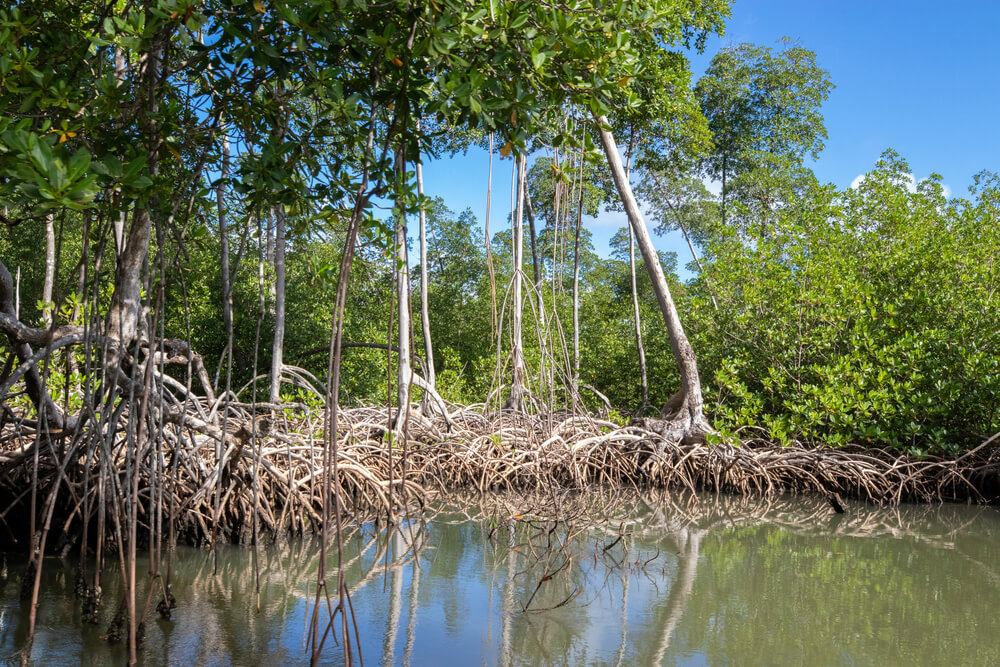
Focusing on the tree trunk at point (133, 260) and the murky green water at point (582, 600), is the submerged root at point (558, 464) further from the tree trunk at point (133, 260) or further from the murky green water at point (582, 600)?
the tree trunk at point (133, 260)

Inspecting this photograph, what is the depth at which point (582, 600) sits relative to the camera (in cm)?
334

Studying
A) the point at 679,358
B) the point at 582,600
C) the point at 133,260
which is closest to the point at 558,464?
the point at 679,358

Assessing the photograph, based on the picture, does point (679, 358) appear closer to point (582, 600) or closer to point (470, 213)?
point (582, 600)

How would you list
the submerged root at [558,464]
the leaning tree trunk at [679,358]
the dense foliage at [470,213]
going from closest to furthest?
the dense foliage at [470,213], the submerged root at [558,464], the leaning tree trunk at [679,358]

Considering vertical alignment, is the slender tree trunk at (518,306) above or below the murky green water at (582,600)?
above

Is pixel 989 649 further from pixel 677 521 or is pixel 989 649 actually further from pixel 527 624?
pixel 677 521

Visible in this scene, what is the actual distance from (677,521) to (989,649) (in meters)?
2.49

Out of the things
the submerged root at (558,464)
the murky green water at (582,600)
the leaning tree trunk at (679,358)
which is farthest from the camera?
the leaning tree trunk at (679,358)

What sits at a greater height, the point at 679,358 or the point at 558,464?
the point at 679,358

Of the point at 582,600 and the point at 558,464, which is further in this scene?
the point at 558,464

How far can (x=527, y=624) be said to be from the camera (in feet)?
9.90

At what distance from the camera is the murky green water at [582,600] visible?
2758mm

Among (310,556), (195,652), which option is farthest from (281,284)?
(195,652)

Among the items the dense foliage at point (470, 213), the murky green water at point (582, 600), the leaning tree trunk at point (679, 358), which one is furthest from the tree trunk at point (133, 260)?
the leaning tree trunk at point (679, 358)
